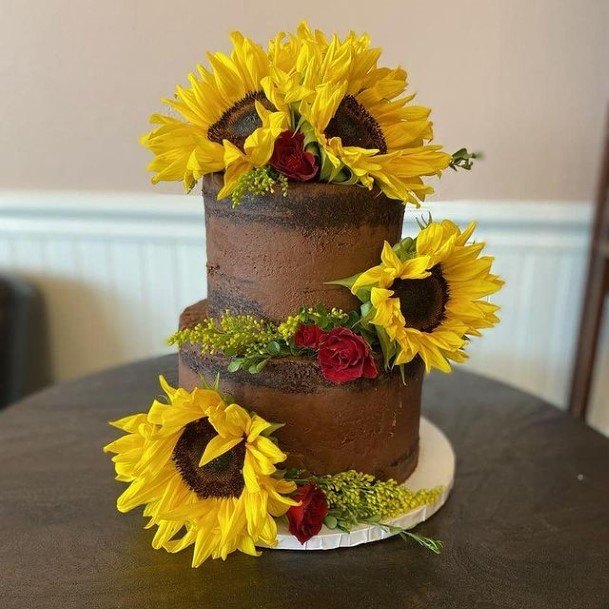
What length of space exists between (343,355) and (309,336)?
46 millimetres

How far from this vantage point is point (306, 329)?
0.73 m

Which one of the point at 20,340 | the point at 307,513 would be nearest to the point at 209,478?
the point at 307,513

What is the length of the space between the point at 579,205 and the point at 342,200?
924 mm

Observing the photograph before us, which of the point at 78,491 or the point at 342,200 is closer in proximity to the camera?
the point at 342,200

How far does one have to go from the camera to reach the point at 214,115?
2.37ft

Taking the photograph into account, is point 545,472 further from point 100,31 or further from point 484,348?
point 100,31

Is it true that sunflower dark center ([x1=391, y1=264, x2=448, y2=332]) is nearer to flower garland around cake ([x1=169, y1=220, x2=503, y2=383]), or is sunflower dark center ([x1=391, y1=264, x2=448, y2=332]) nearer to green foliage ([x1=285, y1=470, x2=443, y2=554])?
flower garland around cake ([x1=169, y1=220, x2=503, y2=383])

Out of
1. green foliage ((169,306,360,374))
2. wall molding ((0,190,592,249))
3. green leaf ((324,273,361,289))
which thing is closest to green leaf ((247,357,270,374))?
green foliage ((169,306,360,374))

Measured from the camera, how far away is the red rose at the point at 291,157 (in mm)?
687

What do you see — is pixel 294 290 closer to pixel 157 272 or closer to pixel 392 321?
pixel 392 321

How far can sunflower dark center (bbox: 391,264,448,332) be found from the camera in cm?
73

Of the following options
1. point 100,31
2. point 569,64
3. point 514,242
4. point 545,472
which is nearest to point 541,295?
point 514,242

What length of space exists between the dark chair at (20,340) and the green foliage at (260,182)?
1.03 m

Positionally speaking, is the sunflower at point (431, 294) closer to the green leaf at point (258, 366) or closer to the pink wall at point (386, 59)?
the green leaf at point (258, 366)
